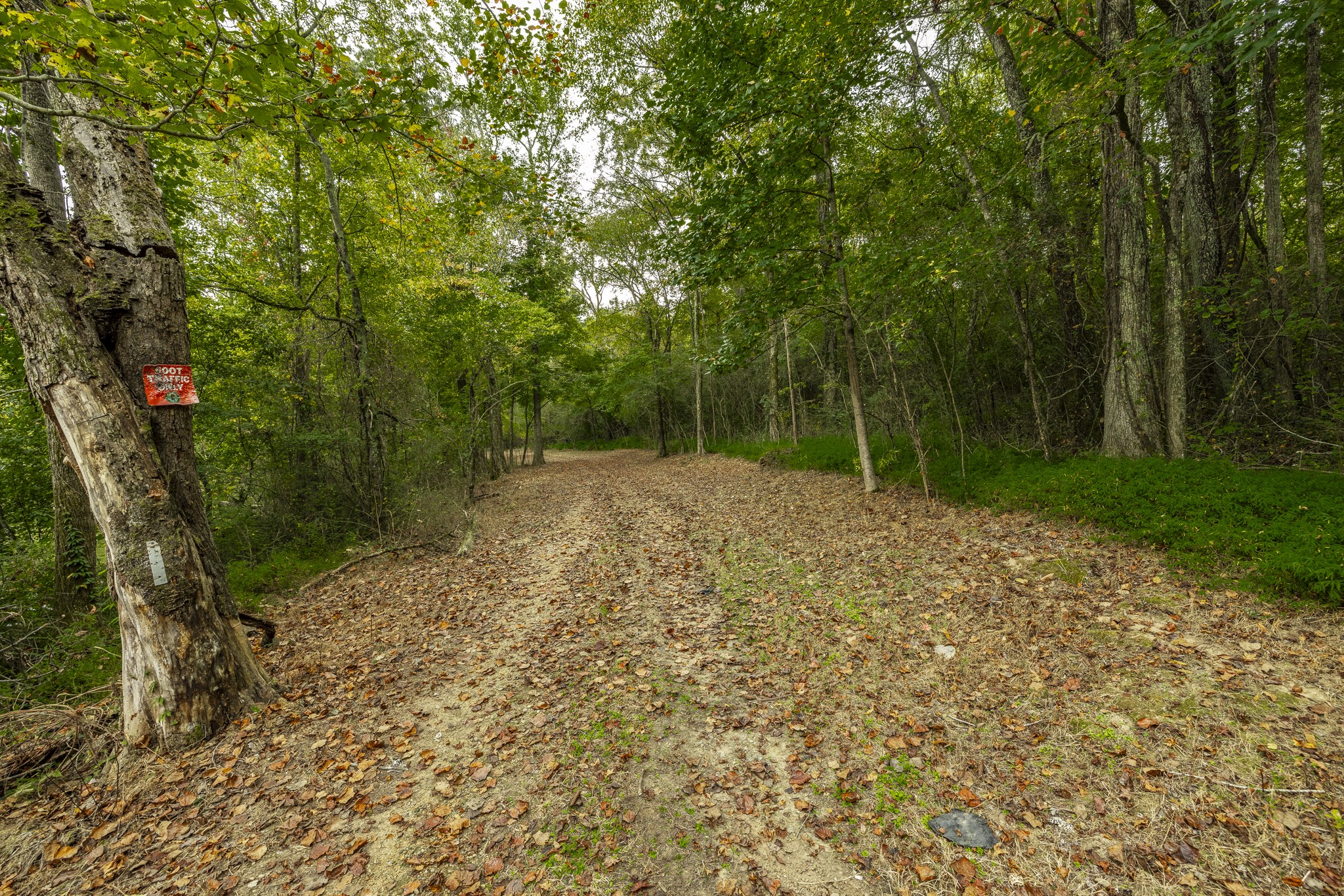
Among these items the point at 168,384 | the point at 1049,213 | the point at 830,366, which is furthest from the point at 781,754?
the point at 830,366

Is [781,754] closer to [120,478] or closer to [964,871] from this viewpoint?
[964,871]

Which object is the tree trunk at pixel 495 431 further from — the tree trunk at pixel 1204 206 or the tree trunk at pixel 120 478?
the tree trunk at pixel 1204 206

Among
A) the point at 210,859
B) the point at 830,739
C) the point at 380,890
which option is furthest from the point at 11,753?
the point at 830,739

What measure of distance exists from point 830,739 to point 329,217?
12943 millimetres

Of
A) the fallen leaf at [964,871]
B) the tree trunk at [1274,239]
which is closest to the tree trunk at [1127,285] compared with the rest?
the tree trunk at [1274,239]

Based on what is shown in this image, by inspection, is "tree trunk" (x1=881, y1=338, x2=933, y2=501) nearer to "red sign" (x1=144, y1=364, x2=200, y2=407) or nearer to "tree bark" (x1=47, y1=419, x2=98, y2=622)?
"red sign" (x1=144, y1=364, x2=200, y2=407)

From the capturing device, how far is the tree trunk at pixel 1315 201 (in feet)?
18.8

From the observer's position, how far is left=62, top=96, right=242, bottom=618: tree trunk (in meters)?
3.94

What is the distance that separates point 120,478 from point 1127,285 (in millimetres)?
11042

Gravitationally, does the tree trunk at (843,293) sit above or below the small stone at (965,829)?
above

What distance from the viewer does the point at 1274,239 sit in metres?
6.39

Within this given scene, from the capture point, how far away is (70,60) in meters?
3.52

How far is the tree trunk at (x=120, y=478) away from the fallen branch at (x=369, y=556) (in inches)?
136

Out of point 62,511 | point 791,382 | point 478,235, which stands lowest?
point 62,511
